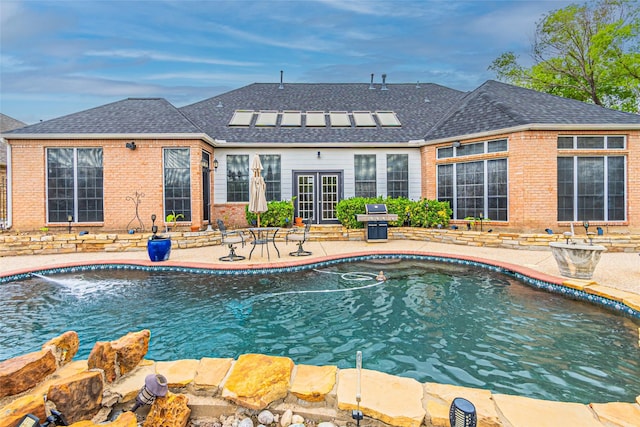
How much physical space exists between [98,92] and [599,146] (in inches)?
1303

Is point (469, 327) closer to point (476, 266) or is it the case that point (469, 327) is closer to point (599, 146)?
point (476, 266)

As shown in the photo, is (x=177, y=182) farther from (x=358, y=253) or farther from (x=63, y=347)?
(x=63, y=347)

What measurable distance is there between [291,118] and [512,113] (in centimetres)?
919

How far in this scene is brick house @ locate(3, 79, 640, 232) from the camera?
10.6 meters

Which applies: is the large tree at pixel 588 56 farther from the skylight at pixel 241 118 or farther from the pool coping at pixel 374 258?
the pool coping at pixel 374 258

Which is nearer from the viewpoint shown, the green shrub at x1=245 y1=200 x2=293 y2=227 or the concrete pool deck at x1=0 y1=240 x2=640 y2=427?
the concrete pool deck at x1=0 y1=240 x2=640 y2=427

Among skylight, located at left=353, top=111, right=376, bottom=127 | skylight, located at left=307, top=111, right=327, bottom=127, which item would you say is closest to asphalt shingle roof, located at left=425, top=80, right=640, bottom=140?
skylight, located at left=353, top=111, right=376, bottom=127

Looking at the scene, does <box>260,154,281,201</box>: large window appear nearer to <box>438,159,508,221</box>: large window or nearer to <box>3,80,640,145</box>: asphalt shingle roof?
<box>3,80,640,145</box>: asphalt shingle roof

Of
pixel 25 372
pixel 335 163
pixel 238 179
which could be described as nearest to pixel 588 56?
pixel 335 163

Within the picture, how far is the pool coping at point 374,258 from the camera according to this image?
5176 millimetres

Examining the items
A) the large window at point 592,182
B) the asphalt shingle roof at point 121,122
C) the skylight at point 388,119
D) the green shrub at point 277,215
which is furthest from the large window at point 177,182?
the large window at point 592,182

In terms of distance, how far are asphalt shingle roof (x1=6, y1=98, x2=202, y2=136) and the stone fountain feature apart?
11155 millimetres

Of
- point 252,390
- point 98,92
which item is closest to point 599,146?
point 252,390

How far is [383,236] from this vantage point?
11180 mm
